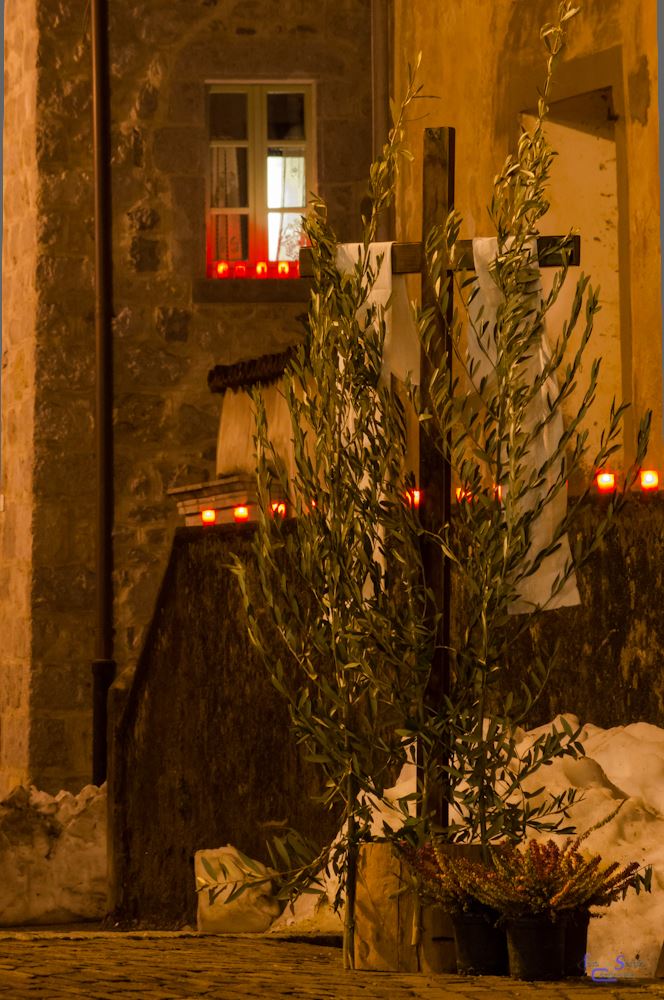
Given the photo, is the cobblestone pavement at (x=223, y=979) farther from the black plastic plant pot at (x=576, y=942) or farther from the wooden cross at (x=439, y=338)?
the wooden cross at (x=439, y=338)

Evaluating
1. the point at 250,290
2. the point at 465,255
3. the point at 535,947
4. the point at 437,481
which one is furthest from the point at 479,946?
the point at 250,290

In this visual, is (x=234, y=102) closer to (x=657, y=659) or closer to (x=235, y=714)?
(x=235, y=714)

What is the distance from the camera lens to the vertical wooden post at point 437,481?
7324 mm

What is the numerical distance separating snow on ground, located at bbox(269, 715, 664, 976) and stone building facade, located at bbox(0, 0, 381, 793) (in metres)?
6.18

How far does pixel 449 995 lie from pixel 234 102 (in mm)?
10006

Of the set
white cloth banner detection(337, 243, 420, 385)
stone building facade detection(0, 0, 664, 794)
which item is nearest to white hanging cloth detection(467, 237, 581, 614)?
white cloth banner detection(337, 243, 420, 385)

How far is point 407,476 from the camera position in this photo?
7.48 m

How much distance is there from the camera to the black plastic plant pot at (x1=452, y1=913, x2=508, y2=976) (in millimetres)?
6871

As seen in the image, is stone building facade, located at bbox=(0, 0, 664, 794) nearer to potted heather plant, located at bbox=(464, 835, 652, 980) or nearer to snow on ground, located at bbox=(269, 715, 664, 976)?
snow on ground, located at bbox=(269, 715, 664, 976)

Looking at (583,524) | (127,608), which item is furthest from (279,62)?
(583,524)

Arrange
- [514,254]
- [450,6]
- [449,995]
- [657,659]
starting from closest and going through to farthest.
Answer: [449,995] → [514,254] → [657,659] → [450,6]

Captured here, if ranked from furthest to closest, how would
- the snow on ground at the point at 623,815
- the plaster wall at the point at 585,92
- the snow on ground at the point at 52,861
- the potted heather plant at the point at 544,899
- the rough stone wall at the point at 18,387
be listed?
the rough stone wall at the point at 18,387 < the snow on ground at the point at 52,861 < the plaster wall at the point at 585,92 < the snow on ground at the point at 623,815 < the potted heather plant at the point at 544,899

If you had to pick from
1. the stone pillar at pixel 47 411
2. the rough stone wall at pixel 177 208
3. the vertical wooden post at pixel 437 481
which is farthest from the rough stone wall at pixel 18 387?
the vertical wooden post at pixel 437 481

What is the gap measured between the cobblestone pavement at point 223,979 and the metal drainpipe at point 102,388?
6178mm
